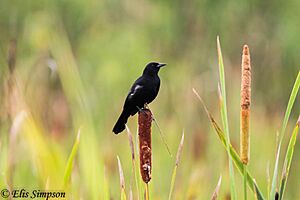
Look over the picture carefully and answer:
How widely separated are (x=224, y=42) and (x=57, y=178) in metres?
8.27

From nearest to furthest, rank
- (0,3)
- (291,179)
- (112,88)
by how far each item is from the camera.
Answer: (291,179) → (112,88) → (0,3)

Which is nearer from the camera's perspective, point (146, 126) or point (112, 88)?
point (146, 126)

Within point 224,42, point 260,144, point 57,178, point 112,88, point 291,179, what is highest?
point 224,42

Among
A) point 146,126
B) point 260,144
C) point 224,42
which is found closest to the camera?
point 146,126

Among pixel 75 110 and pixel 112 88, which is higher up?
pixel 112 88

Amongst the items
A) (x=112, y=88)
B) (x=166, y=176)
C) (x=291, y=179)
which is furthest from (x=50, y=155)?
(x=112, y=88)

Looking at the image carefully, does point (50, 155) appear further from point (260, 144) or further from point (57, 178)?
point (260, 144)

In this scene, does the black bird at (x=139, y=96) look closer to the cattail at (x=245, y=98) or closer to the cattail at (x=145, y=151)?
the cattail at (x=145, y=151)

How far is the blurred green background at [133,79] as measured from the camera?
1.77 m

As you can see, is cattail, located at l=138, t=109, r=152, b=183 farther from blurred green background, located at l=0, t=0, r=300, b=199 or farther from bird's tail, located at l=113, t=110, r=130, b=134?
bird's tail, located at l=113, t=110, r=130, b=134

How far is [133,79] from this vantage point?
693cm

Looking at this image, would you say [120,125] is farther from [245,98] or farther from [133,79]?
[133,79]

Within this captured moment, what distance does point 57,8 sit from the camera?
888cm

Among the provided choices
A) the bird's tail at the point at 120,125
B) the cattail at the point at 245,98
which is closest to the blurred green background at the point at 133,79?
the bird's tail at the point at 120,125
